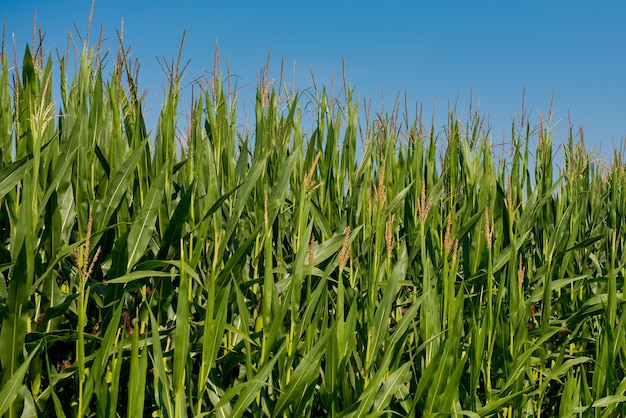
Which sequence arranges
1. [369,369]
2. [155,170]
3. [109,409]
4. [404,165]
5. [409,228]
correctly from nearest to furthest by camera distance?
[109,409] → [369,369] → [155,170] → [409,228] → [404,165]

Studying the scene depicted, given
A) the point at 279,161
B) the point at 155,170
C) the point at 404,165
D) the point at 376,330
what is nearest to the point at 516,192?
the point at 404,165

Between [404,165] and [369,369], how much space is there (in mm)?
1336

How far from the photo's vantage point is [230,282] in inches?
61.3

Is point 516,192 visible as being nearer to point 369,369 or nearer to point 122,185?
point 369,369

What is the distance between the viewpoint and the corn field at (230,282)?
5.06 feet

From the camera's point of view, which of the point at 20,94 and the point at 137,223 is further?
the point at 20,94

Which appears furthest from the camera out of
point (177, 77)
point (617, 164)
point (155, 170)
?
point (617, 164)

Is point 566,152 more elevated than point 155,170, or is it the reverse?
point 566,152

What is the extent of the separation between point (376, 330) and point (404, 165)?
128cm

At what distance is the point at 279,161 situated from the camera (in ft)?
8.15

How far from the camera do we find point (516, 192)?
3.09 m

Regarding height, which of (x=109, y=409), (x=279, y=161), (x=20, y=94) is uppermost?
(x=20, y=94)

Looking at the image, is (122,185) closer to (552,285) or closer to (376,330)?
(376,330)

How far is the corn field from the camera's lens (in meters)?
1.54
